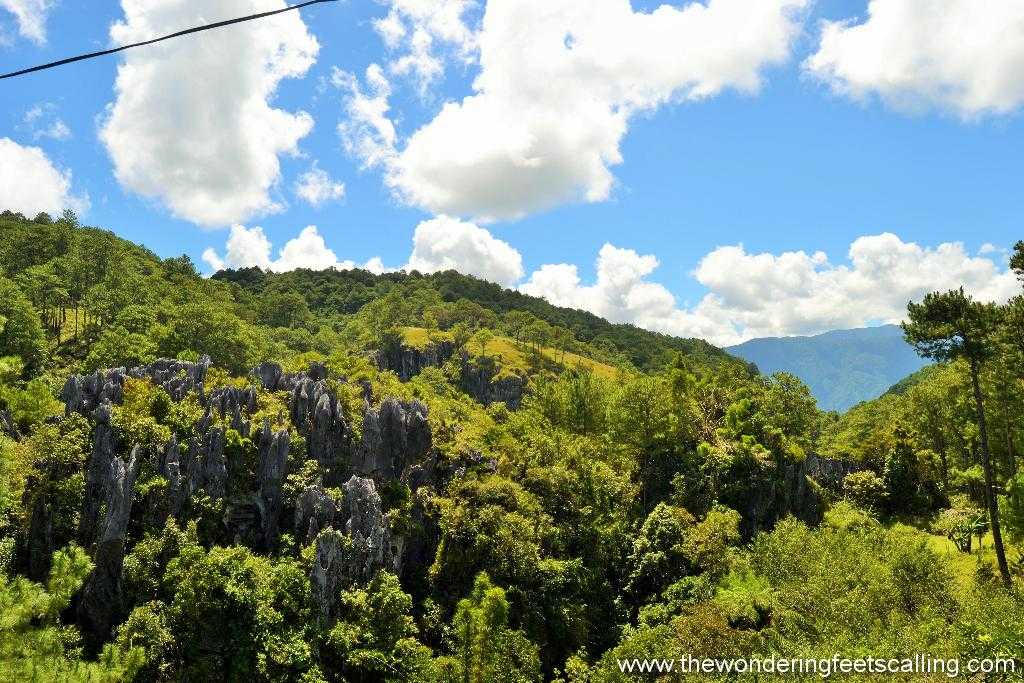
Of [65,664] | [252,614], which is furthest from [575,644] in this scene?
[65,664]

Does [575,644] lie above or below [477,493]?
below

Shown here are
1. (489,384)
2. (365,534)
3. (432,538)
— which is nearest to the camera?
(365,534)

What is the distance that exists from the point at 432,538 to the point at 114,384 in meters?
22.4

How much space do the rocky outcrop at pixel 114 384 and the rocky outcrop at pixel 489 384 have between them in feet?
327

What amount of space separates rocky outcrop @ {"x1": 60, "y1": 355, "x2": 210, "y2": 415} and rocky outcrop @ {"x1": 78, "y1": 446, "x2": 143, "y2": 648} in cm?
566

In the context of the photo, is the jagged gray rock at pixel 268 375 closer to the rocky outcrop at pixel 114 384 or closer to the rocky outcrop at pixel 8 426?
the rocky outcrop at pixel 114 384

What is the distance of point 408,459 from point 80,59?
120ft

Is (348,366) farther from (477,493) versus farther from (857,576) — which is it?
(857,576)

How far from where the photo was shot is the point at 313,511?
3469 cm

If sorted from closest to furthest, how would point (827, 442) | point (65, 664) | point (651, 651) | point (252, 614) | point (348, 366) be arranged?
1. point (65, 664)
2. point (651, 651)
3. point (252, 614)
4. point (348, 366)
5. point (827, 442)

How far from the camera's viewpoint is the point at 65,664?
66.0 ft

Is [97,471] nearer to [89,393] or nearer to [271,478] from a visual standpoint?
[89,393]

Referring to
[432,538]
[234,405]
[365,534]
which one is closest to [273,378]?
[234,405]

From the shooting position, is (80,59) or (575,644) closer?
(80,59)
